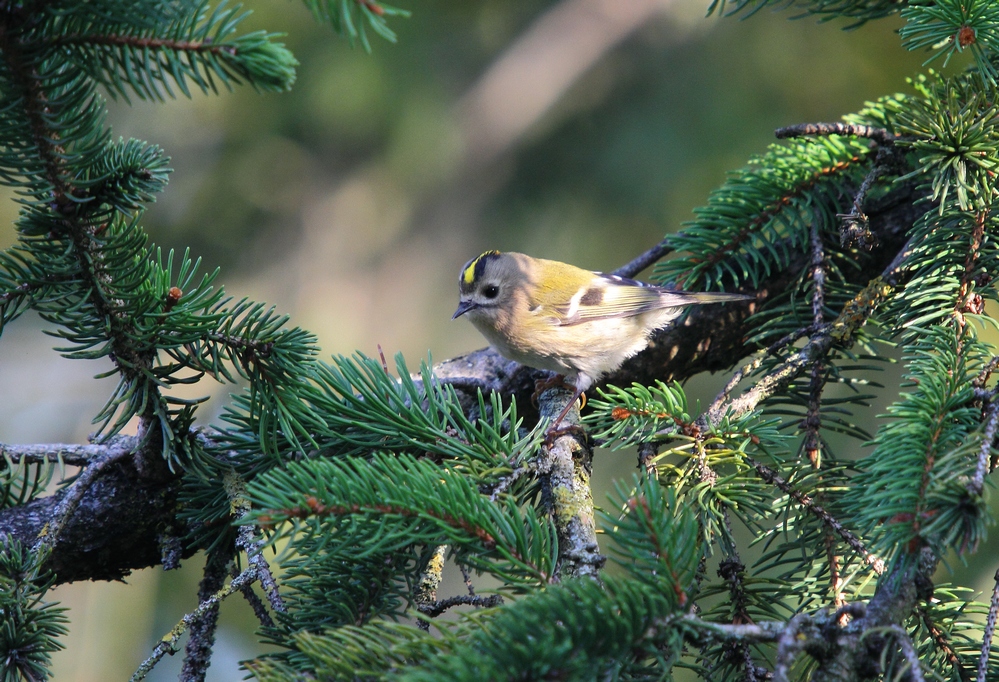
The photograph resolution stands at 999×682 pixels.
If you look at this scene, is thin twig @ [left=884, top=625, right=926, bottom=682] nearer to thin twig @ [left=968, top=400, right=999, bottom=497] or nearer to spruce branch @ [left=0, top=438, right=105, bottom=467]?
thin twig @ [left=968, top=400, right=999, bottom=497]

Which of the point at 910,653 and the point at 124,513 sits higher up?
the point at 124,513

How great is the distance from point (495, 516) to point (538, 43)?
4.26m

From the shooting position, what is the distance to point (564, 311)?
2.95 meters

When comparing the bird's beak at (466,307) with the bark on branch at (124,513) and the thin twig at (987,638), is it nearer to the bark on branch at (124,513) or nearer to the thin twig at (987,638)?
the bark on branch at (124,513)

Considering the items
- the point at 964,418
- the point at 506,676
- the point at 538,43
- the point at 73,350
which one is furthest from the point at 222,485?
the point at 538,43

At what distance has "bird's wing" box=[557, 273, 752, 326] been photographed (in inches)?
88.7

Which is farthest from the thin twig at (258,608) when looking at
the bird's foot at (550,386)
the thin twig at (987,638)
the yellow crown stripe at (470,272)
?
the yellow crown stripe at (470,272)

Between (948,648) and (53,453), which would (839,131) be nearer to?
(948,648)

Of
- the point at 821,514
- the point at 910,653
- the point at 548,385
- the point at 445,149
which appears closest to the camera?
the point at 910,653

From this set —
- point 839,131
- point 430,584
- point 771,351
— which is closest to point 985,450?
point 771,351

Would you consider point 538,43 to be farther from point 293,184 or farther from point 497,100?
point 293,184

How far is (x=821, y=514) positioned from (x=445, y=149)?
3.49 meters

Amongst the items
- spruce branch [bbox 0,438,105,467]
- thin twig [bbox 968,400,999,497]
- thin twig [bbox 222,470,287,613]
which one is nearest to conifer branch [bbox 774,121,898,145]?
thin twig [bbox 968,400,999,497]

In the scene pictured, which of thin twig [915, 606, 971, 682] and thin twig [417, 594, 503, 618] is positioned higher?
thin twig [417, 594, 503, 618]
